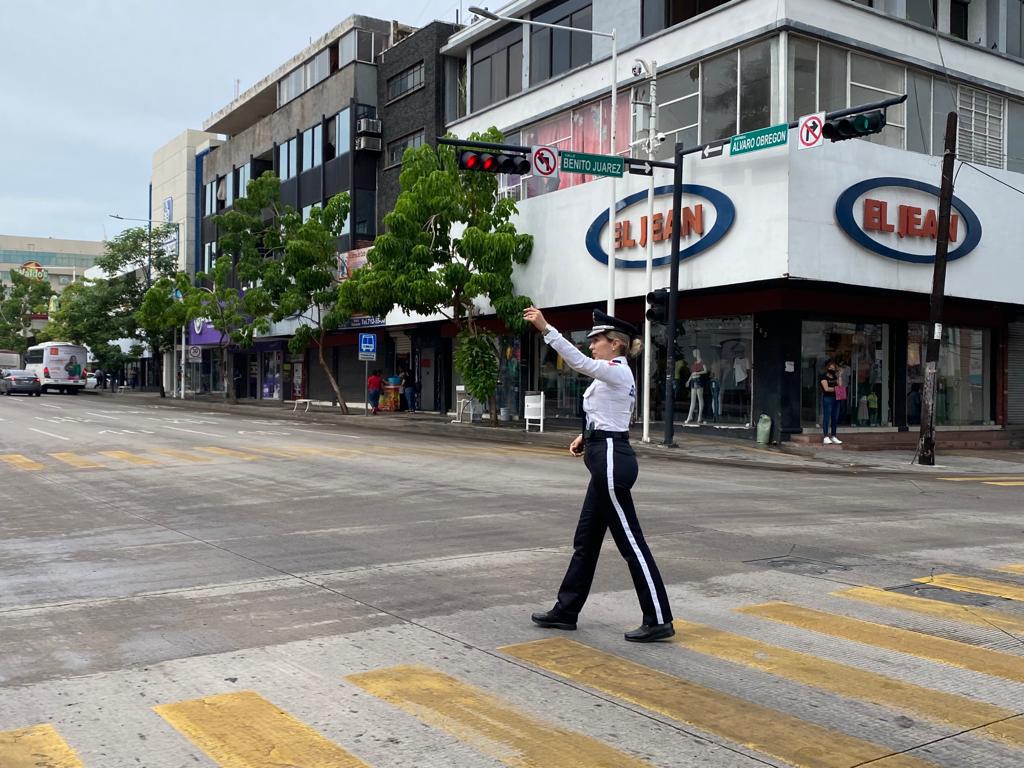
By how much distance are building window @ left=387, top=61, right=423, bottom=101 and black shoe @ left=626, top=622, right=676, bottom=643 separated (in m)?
33.3

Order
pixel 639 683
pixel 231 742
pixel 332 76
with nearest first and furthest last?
pixel 231 742 → pixel 639 683 → pixel 332 76

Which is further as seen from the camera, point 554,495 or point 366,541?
point 554,495

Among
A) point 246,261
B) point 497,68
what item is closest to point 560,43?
point 497,68

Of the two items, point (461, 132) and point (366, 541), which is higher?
point (461, 132)

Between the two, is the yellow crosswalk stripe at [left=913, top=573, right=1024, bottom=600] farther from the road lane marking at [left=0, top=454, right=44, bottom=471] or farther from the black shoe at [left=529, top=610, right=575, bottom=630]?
the road lane marking at [left=0, top=454, right=44, bottom=471]

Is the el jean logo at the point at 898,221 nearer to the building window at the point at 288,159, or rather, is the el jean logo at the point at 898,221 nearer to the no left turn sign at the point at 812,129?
the no left turn sign at the point at 812,129

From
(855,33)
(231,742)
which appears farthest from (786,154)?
(231,742)

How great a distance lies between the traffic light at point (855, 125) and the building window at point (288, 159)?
33.5 metres

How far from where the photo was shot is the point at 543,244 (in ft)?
91.0

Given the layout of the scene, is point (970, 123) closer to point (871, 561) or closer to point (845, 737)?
→ point (871, 561)

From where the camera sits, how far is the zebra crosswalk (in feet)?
12.3

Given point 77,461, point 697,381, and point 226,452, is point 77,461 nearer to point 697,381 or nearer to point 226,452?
point 226,452

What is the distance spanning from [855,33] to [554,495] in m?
16.1

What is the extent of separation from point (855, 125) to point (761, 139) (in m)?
3.43
